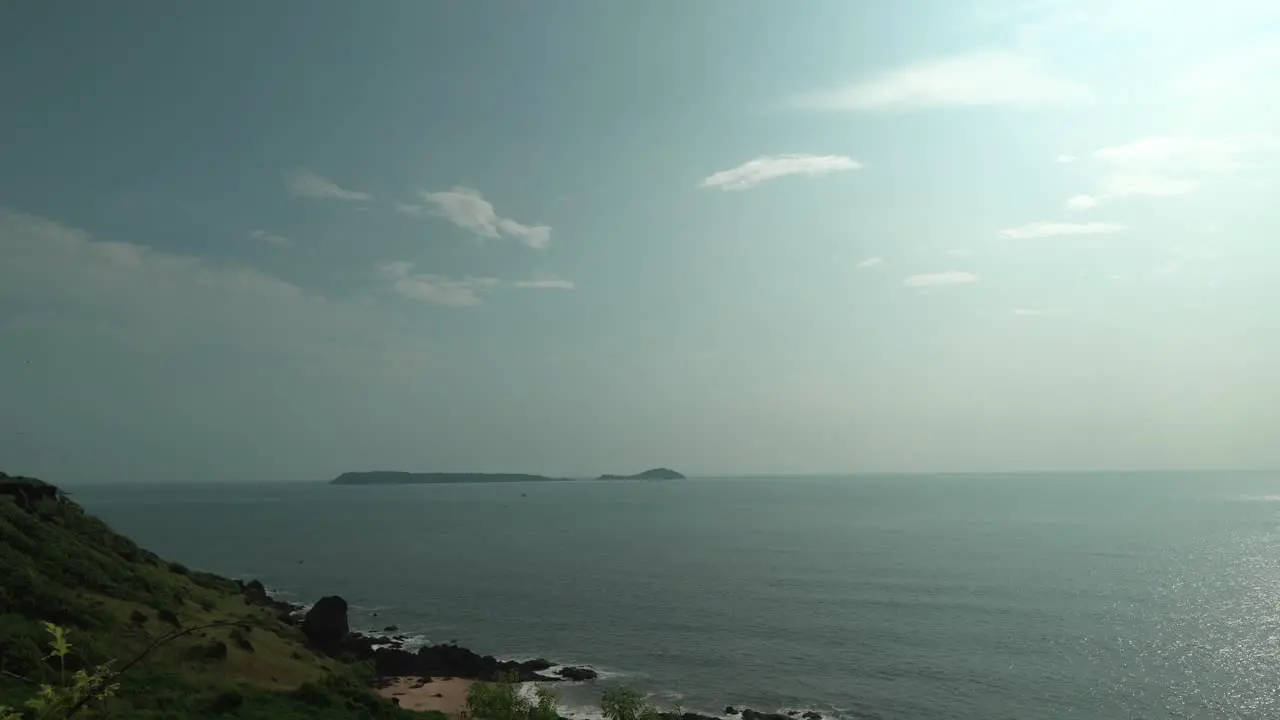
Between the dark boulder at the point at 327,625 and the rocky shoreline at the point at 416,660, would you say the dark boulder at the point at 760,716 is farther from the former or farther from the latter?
the dark boulder at the point at 327,625

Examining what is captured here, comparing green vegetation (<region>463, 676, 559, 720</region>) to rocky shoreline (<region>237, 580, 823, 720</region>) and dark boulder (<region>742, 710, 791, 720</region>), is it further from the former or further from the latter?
dark boulder (<region>742, 710, 791, 720</region>)

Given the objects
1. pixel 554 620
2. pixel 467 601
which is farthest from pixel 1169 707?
pixel 467 601

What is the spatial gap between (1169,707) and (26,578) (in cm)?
8756

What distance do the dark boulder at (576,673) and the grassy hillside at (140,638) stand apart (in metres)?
18.3

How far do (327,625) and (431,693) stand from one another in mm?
18333

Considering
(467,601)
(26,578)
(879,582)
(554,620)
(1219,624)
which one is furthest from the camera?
(879,582)

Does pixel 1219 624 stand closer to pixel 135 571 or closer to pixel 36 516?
pixel 135 571

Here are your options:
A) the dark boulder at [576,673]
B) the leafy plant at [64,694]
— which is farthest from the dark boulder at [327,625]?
the leafy plant at [64,694]

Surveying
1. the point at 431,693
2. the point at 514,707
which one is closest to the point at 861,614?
the point at 431,693

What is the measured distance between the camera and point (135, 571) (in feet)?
209

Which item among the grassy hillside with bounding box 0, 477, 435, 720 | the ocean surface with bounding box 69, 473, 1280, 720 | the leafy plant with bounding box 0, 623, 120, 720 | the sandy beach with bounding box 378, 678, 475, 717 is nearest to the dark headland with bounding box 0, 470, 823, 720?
the grassy hillside with bounding box 0, 477, 435, 720

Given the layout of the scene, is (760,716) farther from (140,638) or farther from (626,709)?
(140,638)

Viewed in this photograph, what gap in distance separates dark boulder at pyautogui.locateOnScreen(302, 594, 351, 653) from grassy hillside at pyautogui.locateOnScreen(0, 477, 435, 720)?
1760 millimetres

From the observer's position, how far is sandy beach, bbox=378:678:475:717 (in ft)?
186
